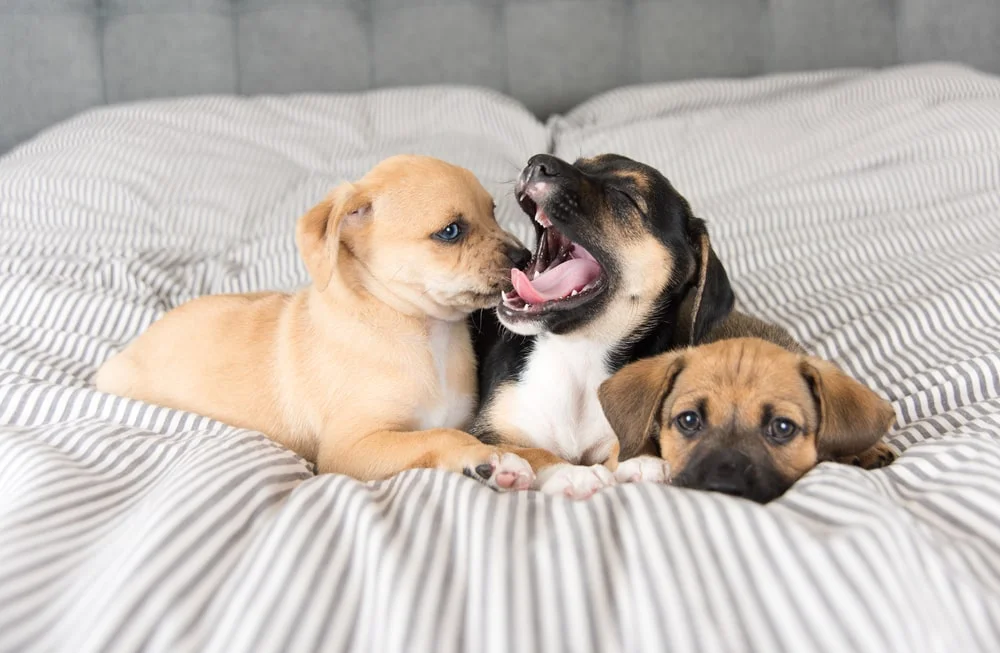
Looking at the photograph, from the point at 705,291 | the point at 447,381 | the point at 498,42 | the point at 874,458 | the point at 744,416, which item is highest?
the point at 498,42

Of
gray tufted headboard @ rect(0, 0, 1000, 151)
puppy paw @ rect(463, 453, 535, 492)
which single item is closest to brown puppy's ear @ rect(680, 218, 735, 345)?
puppy paw @ rect(463, 453, 535, 492)

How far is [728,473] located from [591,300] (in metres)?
0.61

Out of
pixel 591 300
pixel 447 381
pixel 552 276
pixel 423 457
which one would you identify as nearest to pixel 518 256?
pixel 552 276

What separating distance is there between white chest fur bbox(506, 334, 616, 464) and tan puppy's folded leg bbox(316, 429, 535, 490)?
0.81 ft

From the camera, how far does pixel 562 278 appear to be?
6.51ft

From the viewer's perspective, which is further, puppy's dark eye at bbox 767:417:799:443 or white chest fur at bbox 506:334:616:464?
white chest fur at bbox 506:334:616:464

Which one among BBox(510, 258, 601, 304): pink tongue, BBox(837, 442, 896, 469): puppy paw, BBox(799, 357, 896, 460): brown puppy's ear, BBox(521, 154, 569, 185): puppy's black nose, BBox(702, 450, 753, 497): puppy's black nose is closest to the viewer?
BBox(702, 450, 753, 497): puppy's black nose

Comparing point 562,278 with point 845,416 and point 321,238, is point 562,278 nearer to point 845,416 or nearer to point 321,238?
point 321,238

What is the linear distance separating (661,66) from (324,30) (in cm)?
179

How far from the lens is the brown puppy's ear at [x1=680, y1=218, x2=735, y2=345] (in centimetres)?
182

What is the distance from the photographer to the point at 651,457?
1.64m

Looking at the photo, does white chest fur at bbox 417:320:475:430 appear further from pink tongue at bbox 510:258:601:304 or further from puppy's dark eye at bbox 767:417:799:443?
puppy's dark eye at bbox 767:417:799:443

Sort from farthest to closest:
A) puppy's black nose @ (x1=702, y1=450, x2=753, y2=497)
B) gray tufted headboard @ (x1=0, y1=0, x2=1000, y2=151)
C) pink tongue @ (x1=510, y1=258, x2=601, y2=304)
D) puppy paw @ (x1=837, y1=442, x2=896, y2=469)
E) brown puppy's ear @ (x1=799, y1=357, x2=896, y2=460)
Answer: gray tufted headboard @ (x1=0, y1=0, x2=1000, y2=151), pink tongue @ (x1=510, y1=258, x2=601, y2=304), puppy paw @ (x1=837, y1=442, x2=896, y2=469), brown puppy's ear @ (x1=799, y1=357, x2=896, y2=460), puppy's black nose @ (x1=702, y1=450, x2=753, y2=497)

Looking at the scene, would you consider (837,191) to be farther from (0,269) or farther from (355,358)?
(0,269)
